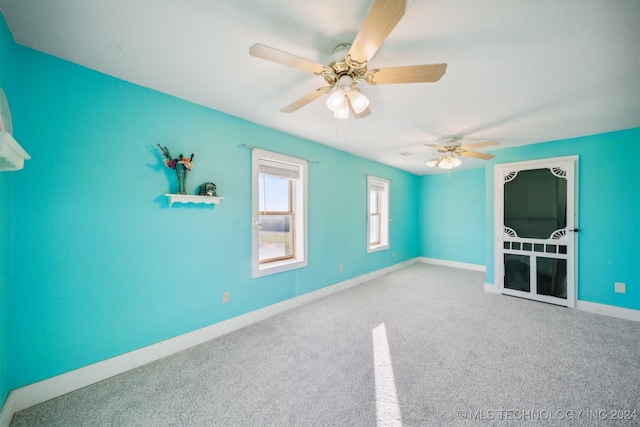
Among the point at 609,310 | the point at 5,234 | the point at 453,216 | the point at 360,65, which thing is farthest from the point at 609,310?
the point at 5,234

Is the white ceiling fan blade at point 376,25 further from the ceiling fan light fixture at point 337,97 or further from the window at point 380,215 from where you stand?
the window at point 380,215

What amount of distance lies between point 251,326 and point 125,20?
114 inches

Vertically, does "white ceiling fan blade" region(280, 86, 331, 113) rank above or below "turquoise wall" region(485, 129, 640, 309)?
above

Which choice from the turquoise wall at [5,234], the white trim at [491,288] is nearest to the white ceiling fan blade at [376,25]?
the turquoise wall at [5,234]

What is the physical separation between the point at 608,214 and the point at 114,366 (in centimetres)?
588

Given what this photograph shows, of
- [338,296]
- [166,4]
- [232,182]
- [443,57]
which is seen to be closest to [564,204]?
[443,57]

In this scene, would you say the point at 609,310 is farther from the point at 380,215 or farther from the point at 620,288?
the point at 380,215

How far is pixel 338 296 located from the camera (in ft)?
12.3

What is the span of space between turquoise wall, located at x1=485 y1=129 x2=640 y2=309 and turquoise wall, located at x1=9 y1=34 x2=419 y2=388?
4.47 m

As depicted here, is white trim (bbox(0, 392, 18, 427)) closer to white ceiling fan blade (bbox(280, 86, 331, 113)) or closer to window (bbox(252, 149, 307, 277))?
window (bbox(252, 149, 307, 277))

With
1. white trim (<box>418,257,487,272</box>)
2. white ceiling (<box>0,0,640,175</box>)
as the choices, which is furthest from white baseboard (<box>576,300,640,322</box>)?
white ceiling (<box>0,0,640,175</box>)

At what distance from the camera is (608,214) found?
3104 millimetres

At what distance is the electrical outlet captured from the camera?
118 inches

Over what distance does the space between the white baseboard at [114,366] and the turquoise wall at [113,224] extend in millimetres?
58
